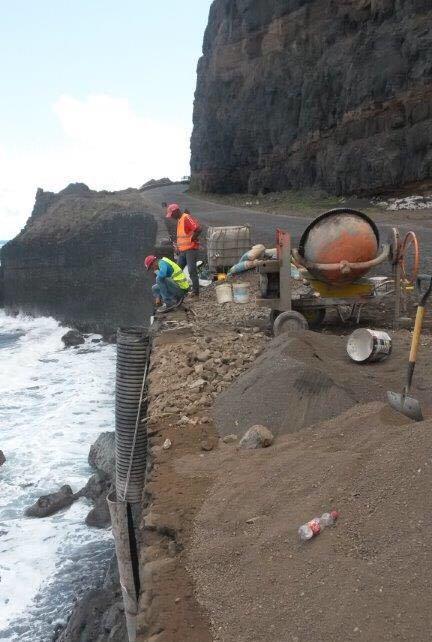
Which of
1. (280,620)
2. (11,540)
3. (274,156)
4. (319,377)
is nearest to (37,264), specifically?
(274,156)

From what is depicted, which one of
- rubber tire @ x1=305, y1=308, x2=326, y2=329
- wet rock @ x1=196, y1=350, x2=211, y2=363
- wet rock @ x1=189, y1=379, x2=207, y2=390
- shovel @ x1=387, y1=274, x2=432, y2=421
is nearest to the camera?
shovel @ x1=387, y1=274, x2=432, y2=421

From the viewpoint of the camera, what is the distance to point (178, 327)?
296 inches

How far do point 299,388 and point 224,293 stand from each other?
183 inches

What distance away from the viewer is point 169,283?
28.6ft

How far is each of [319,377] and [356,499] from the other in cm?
177

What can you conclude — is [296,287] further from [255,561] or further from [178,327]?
[255,561]

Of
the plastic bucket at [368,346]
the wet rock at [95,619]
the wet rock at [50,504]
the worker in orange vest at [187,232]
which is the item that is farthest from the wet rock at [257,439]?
the wet rock at [50,504]

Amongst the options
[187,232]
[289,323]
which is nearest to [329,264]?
[289,323]

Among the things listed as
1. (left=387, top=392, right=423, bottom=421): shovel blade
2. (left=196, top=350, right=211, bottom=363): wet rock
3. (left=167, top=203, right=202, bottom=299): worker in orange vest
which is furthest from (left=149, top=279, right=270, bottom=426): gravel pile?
(left=387, top=392, right=423, bottom=421): shovel blade

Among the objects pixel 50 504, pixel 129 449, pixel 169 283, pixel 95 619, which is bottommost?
pixel 50 504

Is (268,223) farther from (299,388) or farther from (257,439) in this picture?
(257,439)

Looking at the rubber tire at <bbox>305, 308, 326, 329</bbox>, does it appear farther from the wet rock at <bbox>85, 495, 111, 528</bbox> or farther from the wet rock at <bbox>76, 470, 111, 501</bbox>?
the wet rock at <bbox>76, 470, 111, 501</bbox>

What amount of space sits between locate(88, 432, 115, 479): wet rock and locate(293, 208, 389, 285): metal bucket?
18.5ft

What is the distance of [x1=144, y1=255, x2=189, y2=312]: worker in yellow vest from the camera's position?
8.49 metres
